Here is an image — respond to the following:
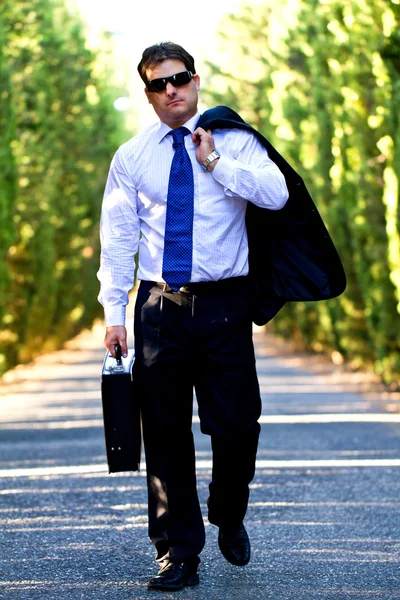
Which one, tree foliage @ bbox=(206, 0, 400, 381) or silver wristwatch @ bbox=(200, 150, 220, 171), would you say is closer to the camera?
silver wristwatch @ bbox=(200, 150, 220, 171)

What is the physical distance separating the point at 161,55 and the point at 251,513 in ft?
9.61

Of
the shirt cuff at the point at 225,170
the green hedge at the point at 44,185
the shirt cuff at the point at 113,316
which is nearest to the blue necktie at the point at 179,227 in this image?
the shirt cuff at the point at 225,170

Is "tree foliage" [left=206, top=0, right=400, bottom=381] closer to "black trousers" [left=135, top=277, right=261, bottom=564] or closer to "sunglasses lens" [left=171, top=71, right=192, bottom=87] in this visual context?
"sunglasses lens" [left=171, top=71, right=192, bottom=87]

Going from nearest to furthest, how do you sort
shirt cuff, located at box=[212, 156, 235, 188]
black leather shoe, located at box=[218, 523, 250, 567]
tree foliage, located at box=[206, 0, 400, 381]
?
shirt cuff, located at box=[212, 156, 235, 188]
black leather shoe, located at box=[218, 523, 250, 567]
tree foliage, located at box=[206, 0, 400, 381]

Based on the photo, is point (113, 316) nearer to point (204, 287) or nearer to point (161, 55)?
point (204, 287)

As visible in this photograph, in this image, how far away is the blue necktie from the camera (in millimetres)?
5504

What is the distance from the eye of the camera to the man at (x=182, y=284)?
5.53 meters

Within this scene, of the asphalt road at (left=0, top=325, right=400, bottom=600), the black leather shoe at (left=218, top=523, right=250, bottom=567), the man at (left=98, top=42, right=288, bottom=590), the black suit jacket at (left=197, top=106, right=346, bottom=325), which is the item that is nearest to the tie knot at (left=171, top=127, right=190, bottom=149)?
the man at (left=98, top=42, right=288, bottom=590)

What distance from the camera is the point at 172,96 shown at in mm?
5547

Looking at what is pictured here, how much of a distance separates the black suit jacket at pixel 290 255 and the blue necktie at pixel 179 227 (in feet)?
1.05

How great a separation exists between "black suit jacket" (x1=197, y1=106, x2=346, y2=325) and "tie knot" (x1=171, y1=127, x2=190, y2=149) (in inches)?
4.4

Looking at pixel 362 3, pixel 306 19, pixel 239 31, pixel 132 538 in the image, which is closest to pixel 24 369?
pixel 306 19

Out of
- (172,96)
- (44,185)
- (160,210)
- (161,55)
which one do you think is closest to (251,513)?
(160,210)

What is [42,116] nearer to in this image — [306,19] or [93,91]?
[306,19]
